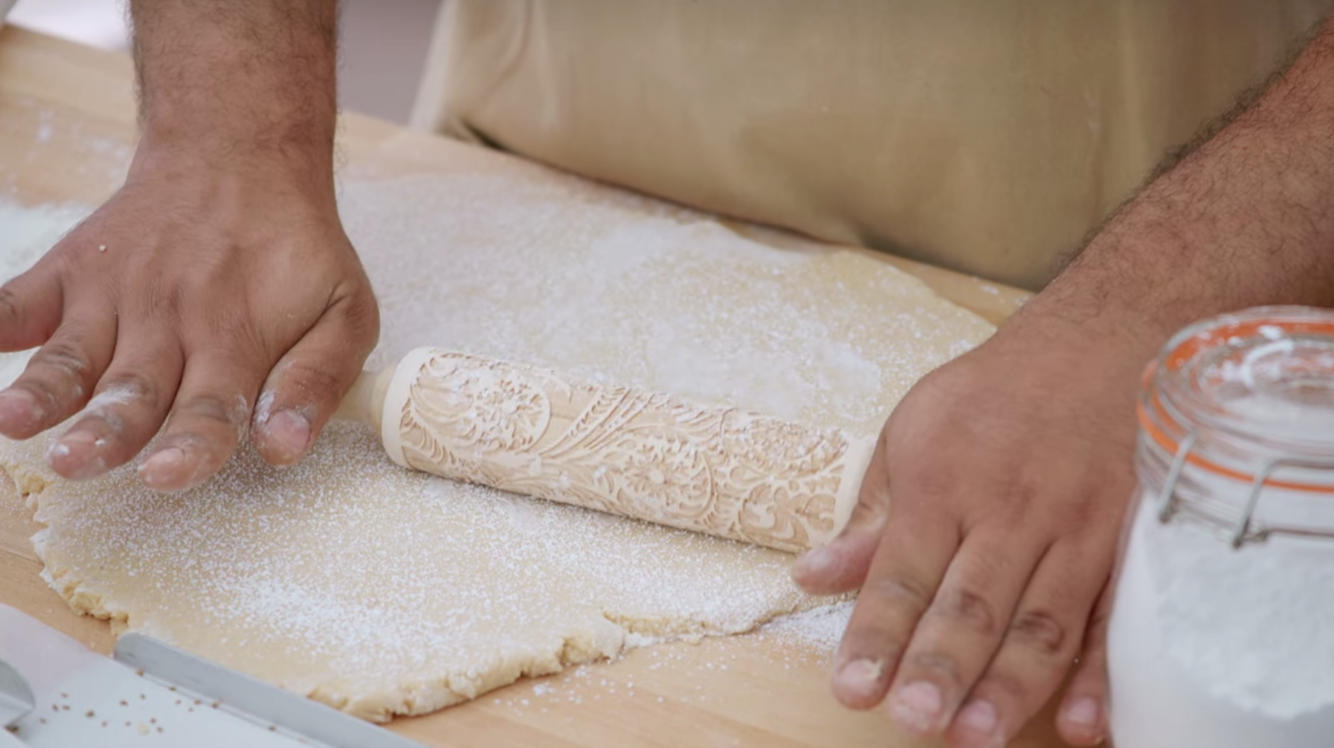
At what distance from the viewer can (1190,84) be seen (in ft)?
4.88

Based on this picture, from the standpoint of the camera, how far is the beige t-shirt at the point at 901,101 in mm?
1465

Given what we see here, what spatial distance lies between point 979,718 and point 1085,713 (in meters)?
0.08

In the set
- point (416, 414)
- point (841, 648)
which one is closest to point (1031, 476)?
point (841, 648)

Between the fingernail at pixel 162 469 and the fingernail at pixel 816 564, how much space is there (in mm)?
497

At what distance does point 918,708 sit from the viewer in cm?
78

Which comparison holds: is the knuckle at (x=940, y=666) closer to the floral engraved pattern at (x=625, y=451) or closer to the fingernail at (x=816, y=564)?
the fingernail at (x=816, y=564)

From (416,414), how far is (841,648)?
47cm

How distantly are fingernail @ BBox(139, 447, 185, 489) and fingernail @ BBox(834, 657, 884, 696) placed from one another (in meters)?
0.55

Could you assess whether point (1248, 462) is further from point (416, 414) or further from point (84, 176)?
point (84, 176)

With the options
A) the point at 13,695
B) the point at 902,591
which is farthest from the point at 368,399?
the point at 902,591

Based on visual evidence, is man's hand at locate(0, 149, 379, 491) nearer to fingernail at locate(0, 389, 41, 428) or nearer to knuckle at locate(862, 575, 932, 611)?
fingernail at locate(0, 389, 41, 428)

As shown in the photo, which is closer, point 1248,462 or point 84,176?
point 1248,462

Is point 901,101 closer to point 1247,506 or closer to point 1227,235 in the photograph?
point 1227,235

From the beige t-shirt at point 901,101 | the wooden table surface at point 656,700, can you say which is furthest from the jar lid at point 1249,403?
the beige t-shirt at point 901,101
